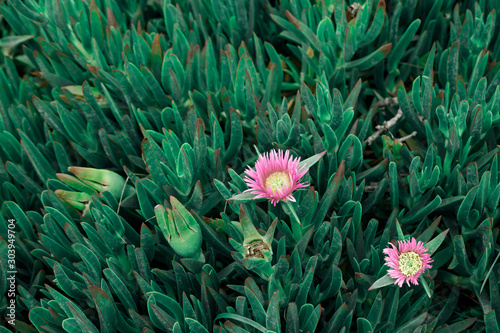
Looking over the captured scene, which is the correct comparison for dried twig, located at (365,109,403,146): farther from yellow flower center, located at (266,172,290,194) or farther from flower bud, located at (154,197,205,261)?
flower bud, located at (154,197,205,261)

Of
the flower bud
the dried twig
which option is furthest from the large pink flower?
the dried twig

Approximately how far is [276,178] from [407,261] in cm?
26

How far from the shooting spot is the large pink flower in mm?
762

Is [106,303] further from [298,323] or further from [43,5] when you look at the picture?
[43,5]

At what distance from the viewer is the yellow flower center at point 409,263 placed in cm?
76

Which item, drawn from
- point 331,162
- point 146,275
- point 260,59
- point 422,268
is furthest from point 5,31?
point 422,268

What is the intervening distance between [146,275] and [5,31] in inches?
39.3

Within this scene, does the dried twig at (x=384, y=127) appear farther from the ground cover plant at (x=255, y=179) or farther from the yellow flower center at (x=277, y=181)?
the yellow flower center at (x=277, y=181)

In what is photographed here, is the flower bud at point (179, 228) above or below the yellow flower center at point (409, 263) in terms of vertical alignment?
above

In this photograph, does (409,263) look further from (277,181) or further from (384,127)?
(384,127)

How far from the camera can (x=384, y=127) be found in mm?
1073

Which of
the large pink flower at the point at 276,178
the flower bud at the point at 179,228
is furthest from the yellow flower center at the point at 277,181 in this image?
the flower bud at the point at 179,228

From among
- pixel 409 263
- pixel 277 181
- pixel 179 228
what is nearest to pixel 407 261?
pixel 409 263

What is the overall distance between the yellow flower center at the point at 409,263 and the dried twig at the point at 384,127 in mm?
345
